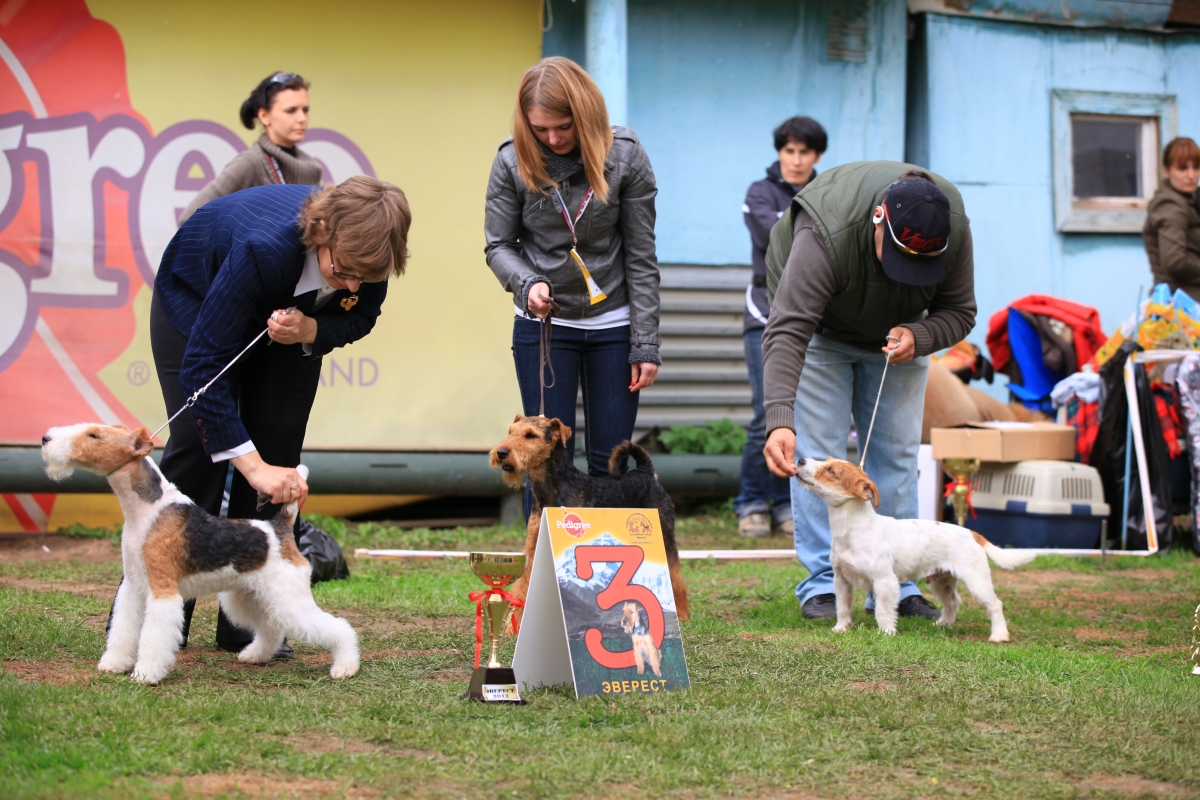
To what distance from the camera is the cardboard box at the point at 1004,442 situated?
7328 millimetres

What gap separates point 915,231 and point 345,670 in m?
2.42

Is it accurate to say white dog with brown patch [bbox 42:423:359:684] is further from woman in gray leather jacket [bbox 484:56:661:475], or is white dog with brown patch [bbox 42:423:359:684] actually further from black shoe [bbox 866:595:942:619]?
black shoe [bbox 866:595:942:619]

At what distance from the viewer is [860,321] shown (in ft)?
15.0

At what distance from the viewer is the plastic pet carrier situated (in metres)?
7.26

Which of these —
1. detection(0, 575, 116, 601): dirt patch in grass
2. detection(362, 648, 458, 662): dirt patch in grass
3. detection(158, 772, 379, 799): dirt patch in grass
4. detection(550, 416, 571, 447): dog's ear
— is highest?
detection(550, 416, 571, 447): dog's ear

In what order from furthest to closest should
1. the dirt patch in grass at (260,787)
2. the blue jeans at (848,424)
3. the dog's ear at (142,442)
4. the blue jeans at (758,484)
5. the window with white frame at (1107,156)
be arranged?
the window with white frame at (1107,156)
the blue jeans at (758,484)
the blue jeans at (848,424)
the dog's ear at (142,442)
the dirt patch in grass at (260,787)

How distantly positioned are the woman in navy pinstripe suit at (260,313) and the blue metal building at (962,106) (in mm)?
5361

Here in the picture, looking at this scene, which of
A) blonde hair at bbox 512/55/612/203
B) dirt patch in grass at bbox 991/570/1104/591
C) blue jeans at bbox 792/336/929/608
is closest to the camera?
blonde hair at bbox 512/55/612/203

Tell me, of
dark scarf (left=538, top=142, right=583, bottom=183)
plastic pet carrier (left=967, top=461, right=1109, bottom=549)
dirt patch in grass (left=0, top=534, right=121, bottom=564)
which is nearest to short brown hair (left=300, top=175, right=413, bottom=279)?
dark scarf (left=538, top=142, right=583, bottom=183)

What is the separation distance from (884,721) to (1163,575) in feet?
13.6

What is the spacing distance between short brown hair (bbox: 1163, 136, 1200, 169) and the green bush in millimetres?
3565

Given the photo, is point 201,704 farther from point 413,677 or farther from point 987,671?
point 987,671

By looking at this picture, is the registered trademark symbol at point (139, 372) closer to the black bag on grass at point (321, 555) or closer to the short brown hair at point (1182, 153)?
the black bag on grass at point (321, 555)

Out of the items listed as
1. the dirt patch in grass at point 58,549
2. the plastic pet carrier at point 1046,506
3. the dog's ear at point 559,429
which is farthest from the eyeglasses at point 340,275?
the plastic pet carrier at point 1046,506
